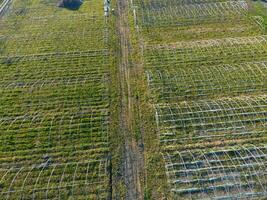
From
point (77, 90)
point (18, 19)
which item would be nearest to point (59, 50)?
point (77, 90)

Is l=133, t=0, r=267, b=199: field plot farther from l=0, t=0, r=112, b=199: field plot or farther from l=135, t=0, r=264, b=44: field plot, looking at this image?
l=0, t=0, r=112, b=199: field plot

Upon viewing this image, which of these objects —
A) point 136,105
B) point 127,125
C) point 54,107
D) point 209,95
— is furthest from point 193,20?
point 54,107

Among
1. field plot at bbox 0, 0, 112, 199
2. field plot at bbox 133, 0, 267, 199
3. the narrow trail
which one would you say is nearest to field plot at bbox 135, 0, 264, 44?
field plot at bbox 133, 0, 267, 199

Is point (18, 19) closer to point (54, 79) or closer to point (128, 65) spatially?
point (54, 79)

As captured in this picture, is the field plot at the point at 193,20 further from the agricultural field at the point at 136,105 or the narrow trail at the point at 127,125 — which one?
the narrow trail at the point at 127,125

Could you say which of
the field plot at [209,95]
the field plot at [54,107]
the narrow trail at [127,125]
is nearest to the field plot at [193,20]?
the field plot at [209,95]

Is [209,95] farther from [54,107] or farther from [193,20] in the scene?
[54,107]
